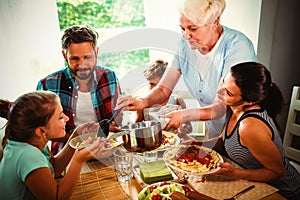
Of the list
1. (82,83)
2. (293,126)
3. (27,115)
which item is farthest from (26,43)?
(293,126)

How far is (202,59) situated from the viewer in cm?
141

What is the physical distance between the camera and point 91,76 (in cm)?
146

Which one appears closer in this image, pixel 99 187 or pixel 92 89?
pixel 99 187

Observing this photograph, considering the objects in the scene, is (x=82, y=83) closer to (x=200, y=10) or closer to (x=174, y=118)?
(x=174, y=118)

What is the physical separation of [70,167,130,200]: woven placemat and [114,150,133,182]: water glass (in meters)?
0.03

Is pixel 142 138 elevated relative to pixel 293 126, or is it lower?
elevated

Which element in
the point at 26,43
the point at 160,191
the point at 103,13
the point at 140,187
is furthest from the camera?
the point at 103,13

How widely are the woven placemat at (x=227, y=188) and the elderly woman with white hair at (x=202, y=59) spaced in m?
0.34

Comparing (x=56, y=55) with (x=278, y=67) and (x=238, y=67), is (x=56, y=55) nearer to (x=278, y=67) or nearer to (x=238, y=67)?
(x=238, y=67)

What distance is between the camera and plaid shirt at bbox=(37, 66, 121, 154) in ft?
4.61

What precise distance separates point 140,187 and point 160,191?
0.41 ft

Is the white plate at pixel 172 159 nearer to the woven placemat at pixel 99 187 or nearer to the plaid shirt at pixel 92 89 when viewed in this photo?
the woven placemat at pixel 99 187

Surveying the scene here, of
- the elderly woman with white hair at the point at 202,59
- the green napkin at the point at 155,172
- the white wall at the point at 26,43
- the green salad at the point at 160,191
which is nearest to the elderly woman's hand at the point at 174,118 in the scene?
the elderly woman with white hair at the point at 202,59

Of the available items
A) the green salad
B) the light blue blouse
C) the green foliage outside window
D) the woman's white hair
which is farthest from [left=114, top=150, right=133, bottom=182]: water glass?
the green foliage outside window
